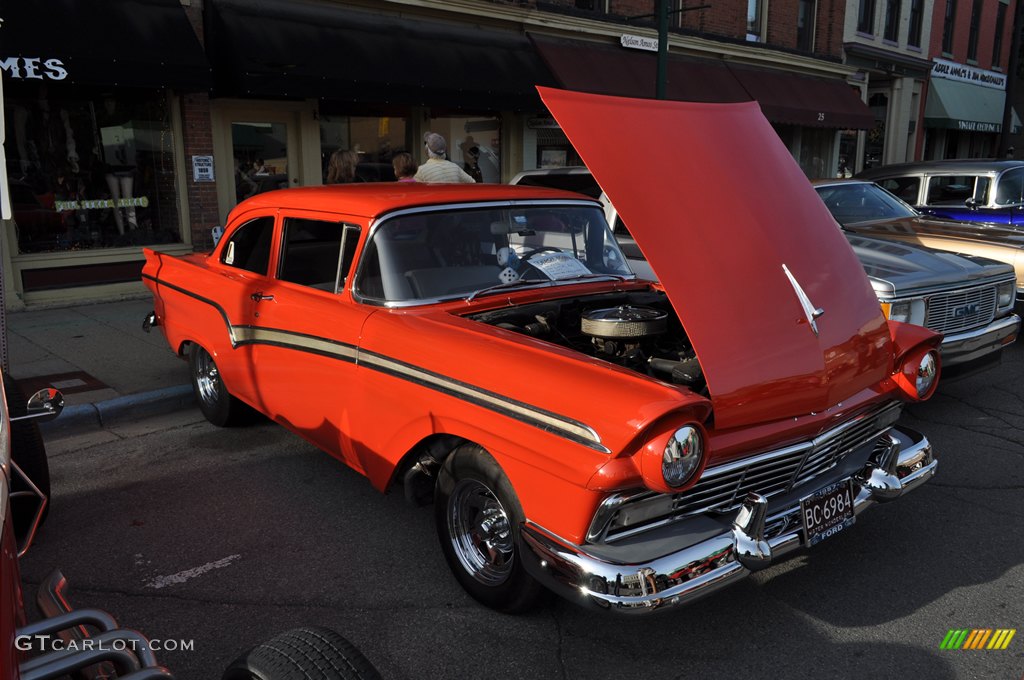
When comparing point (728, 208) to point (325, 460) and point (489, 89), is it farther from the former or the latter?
point (489, 89)

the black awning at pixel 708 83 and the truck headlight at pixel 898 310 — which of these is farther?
the black awning at pixel 708 83

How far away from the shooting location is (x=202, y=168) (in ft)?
33.4

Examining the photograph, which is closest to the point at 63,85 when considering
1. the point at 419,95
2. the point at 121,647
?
the point at 419,95

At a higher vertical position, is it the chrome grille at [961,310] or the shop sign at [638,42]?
the shop sign at [638,42]

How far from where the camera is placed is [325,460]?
5.02 m

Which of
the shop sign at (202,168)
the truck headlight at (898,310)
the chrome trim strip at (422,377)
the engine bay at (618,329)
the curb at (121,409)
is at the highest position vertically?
the shop sign at (202,168)

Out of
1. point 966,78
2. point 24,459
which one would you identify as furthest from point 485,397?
point 966,78

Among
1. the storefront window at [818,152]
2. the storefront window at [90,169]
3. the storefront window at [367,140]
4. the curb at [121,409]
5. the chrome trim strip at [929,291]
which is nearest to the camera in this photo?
the chrome trim strip at [929,291]

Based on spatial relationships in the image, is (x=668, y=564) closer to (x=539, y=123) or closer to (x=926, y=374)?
(x=926, y=374)

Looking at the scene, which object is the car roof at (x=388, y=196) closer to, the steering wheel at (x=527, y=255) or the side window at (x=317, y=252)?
the side window at (x=317, y=252)

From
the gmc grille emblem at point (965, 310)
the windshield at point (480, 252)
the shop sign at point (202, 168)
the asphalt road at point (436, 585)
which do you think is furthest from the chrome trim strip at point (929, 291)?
the shop sign at point (202, 168)

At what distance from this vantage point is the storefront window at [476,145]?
44.4 ft

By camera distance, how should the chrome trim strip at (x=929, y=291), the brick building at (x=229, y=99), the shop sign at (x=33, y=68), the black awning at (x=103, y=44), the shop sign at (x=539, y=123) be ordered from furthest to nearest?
the shop sign at (x=539, y=123)
the brick building at (x=229, y=99)
the black awning at (x=103, y=44)
the shop sign at (x=33, y=68)
the chrome trim strip at (x=929, y=291)

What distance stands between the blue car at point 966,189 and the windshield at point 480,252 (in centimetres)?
690
